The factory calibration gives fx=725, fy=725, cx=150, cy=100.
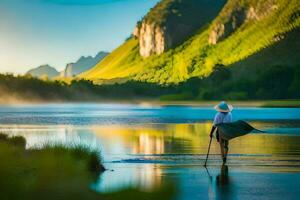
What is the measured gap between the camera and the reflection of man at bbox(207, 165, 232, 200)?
60.1 feet

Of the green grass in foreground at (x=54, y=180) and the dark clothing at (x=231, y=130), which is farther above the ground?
the dark clothing at (x=231, y=130)

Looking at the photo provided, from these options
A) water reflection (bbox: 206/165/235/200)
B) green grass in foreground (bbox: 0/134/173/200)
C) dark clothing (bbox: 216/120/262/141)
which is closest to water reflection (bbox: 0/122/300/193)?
water reflection (bbox: 206/165/235/200)

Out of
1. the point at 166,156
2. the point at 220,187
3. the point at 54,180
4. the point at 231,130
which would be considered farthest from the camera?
the point at 166,156

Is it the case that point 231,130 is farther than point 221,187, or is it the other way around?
point 231,130

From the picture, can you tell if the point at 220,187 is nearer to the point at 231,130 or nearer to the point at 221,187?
the point at 221,187

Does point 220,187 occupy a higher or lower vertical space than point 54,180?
lower

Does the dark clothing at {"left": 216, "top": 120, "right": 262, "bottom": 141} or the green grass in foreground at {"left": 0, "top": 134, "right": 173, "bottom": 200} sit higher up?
the dark clothing at {"left": 216, "top": 120, "right": 262, "bottom": 141}

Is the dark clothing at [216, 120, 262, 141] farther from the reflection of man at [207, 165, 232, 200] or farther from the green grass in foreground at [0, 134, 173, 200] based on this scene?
the green grass in foreground at [0, 134, 173, 200]

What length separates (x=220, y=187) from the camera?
20.1m

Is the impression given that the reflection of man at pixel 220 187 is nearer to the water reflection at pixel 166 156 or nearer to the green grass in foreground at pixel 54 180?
the water reflection at pixel 166 156

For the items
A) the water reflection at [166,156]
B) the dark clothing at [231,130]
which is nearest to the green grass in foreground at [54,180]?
the water reflection at [166,156]

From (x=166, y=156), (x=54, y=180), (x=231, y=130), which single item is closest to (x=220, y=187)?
(x=54, y=180)

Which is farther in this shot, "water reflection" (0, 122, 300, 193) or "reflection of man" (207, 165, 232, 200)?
"water reflection" (0, 122, 300, 193)

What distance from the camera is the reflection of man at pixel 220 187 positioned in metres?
18.3
